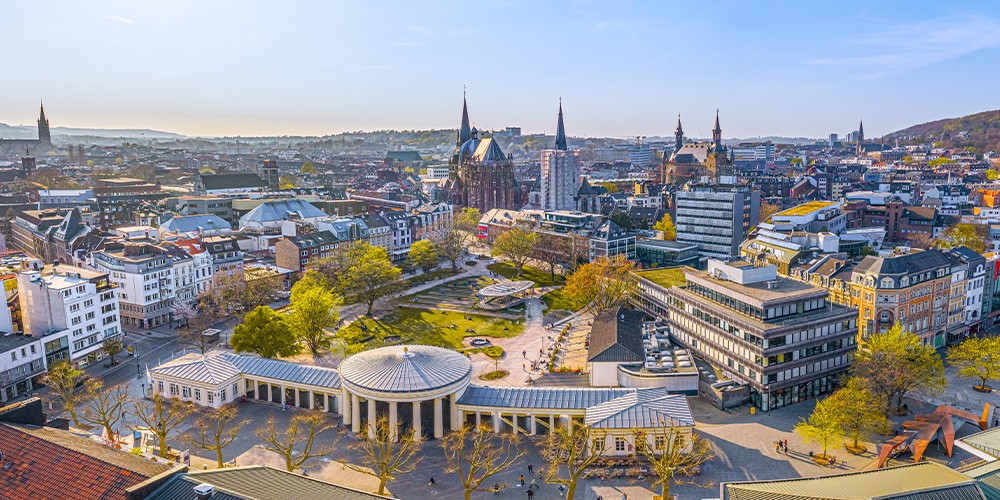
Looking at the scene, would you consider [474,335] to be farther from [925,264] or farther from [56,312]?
[925,264]

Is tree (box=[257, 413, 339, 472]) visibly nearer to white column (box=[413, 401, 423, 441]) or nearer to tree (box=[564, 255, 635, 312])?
white column (box=[413, 401, 423, 441])

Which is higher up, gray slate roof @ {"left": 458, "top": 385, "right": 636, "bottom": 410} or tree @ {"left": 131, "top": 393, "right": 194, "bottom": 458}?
gray slate roof @ {"left": 458, "top": 385, "right": 636, "bottom": 410}

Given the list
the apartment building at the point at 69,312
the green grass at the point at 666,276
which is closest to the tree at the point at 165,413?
the apartment building at the point at 69,312

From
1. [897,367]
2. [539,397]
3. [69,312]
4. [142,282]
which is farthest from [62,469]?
[142,282]

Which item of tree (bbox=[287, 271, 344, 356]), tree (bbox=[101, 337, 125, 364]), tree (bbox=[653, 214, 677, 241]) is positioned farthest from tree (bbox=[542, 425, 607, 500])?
tree (bbox=[653, 214, 677, 241])

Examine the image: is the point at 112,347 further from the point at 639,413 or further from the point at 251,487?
the point at 639,413

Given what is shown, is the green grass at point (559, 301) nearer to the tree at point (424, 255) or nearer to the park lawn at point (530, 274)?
the park lawn at point (530, 274)
